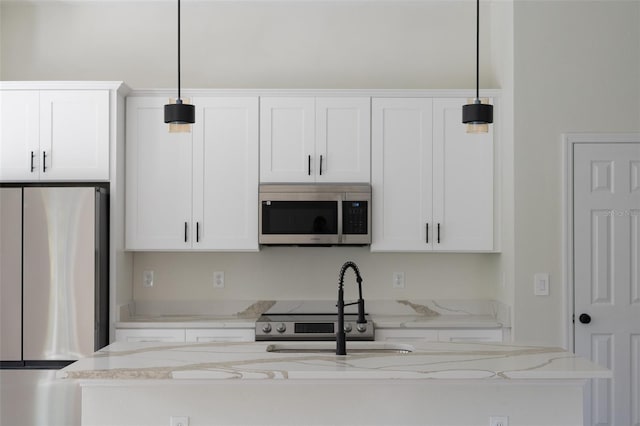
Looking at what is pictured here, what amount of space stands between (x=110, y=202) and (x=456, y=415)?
109 inches

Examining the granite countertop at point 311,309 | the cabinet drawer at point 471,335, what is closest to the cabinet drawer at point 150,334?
the granite countertop at point 311,309

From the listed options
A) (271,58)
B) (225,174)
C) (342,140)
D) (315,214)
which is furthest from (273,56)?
(315,214)

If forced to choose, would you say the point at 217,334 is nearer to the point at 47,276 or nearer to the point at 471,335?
the point at 47,276

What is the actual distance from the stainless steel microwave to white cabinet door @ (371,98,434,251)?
12 centimetres

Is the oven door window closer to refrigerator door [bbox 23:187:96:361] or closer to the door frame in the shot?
refrigerator door [bbox 23:187:96:361]

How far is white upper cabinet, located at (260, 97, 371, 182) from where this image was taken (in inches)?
188

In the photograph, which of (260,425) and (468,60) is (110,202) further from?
(468,60)

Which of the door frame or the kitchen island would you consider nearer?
the kitchen island

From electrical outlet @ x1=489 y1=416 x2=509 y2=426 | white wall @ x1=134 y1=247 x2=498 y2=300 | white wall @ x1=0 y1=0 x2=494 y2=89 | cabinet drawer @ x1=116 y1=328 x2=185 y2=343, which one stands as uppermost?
white wall @ x1=0 y1=0 x2=494 y2=89

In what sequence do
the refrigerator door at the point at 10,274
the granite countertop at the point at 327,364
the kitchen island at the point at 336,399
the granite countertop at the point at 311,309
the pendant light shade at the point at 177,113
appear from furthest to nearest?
1. the granite countertop at the point at 311,309
2. the refrigerator door at the point at 10,274
3. the pendant light shade at the point at 177,113
4. the kitchen island at the point at 336,399
5. the granite countertop at the point at 327,364

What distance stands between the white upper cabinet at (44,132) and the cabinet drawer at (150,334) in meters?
1.00

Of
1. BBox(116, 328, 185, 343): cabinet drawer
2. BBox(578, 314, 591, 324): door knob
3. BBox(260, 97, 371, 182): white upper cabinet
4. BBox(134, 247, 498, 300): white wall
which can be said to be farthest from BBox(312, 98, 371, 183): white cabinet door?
BBox(578, 314, 591, 324): door knob

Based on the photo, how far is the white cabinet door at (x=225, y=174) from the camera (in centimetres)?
477

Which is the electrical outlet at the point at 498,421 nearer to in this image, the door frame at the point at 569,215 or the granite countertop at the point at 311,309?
the door frame at the point at 569,215
